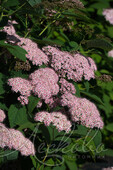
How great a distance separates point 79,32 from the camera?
240 centimetres

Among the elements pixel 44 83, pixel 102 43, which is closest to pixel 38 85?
pixel 44 83

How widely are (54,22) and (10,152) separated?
4.02 feet

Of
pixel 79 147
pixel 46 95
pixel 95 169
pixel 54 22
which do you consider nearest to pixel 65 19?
pixel 54 22

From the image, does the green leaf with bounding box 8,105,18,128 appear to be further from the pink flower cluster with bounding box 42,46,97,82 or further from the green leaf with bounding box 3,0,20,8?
the green leaf with bounding box 3,0,20,8

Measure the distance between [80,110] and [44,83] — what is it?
0.33 m

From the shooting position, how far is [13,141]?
5.57 ft

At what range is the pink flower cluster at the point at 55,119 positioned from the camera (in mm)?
1759

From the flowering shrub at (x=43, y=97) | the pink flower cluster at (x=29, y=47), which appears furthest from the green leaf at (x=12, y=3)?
the pink flower cluster at (x=29, y=47)

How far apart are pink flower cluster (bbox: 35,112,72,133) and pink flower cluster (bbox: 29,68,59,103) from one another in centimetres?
12

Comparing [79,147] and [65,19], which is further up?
[65,19]

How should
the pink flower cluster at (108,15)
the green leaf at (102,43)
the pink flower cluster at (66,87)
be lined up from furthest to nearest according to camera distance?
the pink flower cluster at (108,15) < the green leaf at (102,43) < the pink flower cluster at (66,87)

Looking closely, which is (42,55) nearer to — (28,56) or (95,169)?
(28,56)

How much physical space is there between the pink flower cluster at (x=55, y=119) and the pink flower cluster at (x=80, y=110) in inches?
3.5

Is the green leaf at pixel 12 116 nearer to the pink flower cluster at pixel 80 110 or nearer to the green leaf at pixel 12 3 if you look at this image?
the pink flower cluster at pixel 80 110
